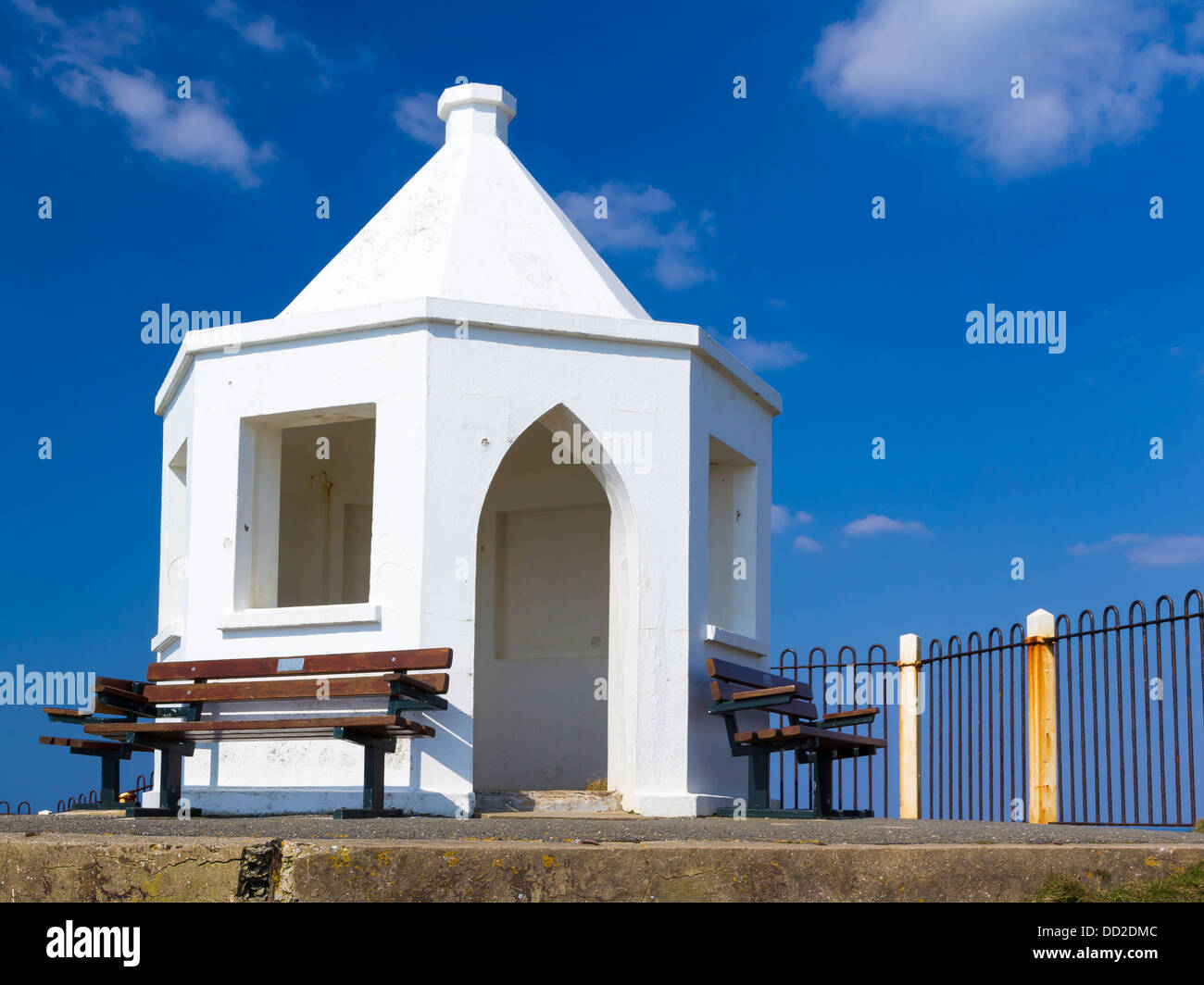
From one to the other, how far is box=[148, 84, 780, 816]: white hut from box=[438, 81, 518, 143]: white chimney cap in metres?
0.46

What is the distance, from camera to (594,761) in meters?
13.3

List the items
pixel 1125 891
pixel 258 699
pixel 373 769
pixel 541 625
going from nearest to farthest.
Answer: pixel 1125 891, pixel 373 769, pixel 258 699, pixel 541 625

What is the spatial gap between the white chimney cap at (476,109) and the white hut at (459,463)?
465mm

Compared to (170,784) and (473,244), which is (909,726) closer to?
(473,244)

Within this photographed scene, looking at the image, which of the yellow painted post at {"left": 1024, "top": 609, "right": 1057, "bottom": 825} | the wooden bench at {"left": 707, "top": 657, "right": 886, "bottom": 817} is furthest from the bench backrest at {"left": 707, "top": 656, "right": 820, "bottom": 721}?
A: the yellow painted post at {"left": 1024, "top": 609, "right": 1057, "bottom": 825}

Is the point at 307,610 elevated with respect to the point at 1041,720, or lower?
elevated

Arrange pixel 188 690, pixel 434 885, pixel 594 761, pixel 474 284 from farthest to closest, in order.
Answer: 1. pixel 594 761
2. pixel 474 284
3. pixel 188 690
4. pixel 434 885

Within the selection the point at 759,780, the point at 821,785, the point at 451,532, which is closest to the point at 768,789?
the point at 759,780

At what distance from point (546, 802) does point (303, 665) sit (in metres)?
2.02

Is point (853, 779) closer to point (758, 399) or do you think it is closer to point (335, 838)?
point (758, 399)

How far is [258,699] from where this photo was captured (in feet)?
31.6
